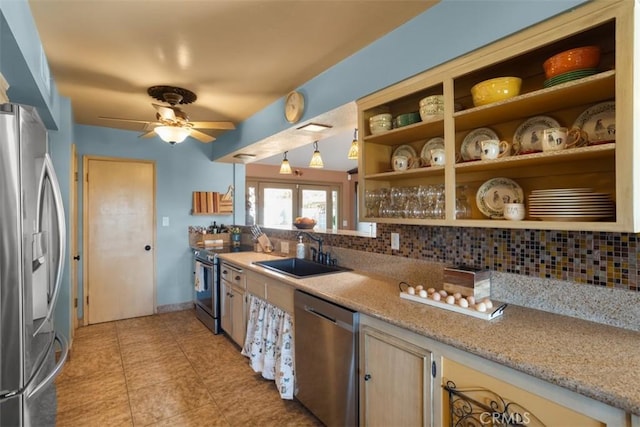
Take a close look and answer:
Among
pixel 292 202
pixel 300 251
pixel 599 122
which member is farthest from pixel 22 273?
pixel 292 202

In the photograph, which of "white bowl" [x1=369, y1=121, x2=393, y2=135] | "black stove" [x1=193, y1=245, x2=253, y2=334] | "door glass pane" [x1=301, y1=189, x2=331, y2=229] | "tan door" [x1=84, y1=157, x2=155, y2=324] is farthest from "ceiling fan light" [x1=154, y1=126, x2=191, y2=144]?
"door glass pane" [x1=301, y1=189, x2=331, y2=229]

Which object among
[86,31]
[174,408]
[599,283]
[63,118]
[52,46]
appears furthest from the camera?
[63,118]

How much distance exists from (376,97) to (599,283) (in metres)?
1.42

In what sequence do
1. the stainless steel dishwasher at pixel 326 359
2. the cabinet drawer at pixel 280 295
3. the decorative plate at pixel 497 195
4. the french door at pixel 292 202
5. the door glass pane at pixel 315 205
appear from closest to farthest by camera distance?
the decorative plate at pixel 497 195
the stainless steel dishwasher at pixel 326 359
the cabinet drawer at pixel 280 295
the french door at pixel 292 202
the door glass pane at pixel 315 205

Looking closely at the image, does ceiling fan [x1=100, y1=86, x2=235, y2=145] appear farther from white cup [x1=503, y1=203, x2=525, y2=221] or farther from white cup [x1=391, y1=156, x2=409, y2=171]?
white cup [x1=503, y1=203, x2=525, y2=221]

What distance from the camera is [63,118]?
2961 mm

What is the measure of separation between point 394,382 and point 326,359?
50cm

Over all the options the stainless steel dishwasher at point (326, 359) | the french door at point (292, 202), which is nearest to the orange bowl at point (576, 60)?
the stainless steel dishwasher at point (326, 359)

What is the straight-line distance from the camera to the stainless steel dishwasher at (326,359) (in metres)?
1.72

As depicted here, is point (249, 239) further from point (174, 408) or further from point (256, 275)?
point (174, 408)

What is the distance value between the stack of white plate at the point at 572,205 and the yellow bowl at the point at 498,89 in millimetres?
450

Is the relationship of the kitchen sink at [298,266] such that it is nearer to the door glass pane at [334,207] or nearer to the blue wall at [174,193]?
the blue wall at [174,193]

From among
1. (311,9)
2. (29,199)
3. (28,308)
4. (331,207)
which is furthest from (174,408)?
(331,207)

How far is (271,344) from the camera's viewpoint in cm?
246
